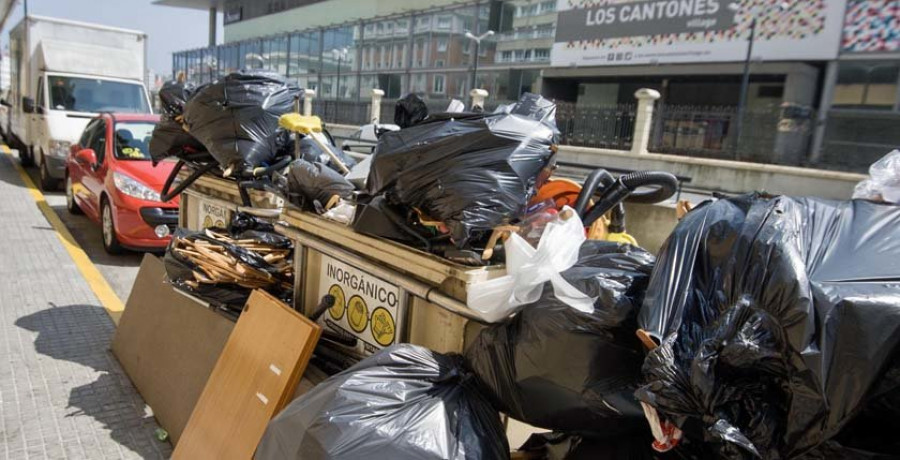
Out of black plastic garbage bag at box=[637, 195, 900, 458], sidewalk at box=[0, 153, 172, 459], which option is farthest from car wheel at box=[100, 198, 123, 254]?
black plastic garbage bag at box=[637, 195, 900, 458]

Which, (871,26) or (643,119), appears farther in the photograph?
(871,26)

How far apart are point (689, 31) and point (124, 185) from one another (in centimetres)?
2393

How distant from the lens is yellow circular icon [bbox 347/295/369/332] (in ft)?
8.23

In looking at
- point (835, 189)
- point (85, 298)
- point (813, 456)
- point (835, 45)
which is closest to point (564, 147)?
point (835, 189)

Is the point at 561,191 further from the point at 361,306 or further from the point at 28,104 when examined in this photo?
the point at 28,104

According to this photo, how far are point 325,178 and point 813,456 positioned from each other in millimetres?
2390

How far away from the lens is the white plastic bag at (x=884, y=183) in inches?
73.2

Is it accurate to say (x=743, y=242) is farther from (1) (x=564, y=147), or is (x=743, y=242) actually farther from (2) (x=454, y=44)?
(2) (x=454, y=44)

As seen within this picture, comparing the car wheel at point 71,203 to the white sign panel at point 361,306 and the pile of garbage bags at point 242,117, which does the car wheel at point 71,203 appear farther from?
the white sign panel at point 361,306

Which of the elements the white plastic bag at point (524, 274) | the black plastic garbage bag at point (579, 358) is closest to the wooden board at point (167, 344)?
the white plastic bag at point (524, 274)

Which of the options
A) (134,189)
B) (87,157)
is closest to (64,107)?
(87,157)

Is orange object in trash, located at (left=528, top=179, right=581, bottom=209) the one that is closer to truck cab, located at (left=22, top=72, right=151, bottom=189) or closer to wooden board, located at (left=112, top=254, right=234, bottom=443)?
wooden board, located at (left=112, top=254, right=234, bottom=443)

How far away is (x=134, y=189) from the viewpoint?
20.5ft

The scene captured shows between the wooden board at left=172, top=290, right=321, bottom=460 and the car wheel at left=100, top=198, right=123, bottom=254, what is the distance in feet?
14.6
